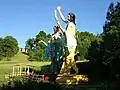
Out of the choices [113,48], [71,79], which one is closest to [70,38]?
[71,79]

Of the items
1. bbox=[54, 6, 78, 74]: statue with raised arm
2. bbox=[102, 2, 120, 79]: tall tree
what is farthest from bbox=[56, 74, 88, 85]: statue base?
bbox=[102, 2, 120, 79]: tall tree

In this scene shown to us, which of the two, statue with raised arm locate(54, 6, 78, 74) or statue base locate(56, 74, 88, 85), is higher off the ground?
statue with raised arm locate(54, 6, 78, 74)

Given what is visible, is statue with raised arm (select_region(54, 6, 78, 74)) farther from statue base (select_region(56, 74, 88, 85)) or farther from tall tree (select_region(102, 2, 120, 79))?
tall tree (select_region(102, 2, 120, 79))

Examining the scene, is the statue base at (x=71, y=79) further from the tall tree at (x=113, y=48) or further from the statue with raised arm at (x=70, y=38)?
the tall tree at (x=113, y=48)

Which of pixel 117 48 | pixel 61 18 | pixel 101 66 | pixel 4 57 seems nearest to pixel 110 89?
pixel 61 18

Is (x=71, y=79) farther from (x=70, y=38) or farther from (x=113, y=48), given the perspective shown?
(x=113, y=48)

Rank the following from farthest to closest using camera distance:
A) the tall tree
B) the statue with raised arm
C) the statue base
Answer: the tall tree
the statue with raised arm
the statue base

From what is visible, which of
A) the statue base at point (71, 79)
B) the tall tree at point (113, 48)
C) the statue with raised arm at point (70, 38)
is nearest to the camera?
→ the statue base at point (71, 79)

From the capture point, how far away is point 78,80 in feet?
67.2

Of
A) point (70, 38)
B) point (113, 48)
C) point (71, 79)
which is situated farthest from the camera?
point (113, 48)

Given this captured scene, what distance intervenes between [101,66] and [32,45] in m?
113

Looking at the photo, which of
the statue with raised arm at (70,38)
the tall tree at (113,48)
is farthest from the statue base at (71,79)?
the tall tree at (113,48)

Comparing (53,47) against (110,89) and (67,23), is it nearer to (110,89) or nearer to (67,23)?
(67,23)

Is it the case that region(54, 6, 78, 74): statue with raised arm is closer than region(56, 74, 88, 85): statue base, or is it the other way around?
region(56, 74, 88, 85): statue base
